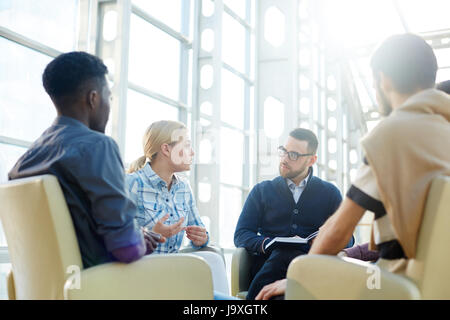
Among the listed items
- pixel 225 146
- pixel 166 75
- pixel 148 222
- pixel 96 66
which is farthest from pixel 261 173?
pixel 96 66

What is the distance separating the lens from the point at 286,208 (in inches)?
128

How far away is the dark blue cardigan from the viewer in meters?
3.22

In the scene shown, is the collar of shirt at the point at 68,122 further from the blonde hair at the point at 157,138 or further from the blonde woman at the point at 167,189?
the blonde hair at the point at 157,138

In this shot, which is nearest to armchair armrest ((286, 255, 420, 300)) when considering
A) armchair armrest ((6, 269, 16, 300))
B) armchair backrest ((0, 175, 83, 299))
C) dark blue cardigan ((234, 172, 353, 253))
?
armchair backrest ((0, 175, 83, 299))

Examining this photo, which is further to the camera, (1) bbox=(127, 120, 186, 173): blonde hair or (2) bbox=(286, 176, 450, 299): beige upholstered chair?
(1) bbox=(127, 120, 186, 173): blonde hair

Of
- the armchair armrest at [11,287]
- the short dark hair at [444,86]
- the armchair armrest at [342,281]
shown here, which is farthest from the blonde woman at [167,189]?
the short dark hair at [444,86]

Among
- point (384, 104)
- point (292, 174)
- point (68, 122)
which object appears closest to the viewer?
point (384, 104)

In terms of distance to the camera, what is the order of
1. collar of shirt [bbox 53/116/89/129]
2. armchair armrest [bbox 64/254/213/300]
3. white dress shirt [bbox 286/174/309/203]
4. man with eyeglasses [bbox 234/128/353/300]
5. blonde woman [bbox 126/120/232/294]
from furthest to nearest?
white dress shirt [bbox 286/174/309/203] → man with eyeglasses [bbox 234/128/353/300] → blonde woman [bbox 126/120/232/294] → collar of shirt [bbox 53/116/89/129] → armchair armrest [bbox 64/254/213/300]

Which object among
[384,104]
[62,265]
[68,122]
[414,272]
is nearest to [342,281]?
[414,272]

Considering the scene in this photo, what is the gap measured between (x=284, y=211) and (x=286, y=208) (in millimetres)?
23

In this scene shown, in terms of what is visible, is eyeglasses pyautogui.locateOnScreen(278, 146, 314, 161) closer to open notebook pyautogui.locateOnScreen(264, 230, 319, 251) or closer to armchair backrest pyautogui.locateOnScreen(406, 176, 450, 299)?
open notebook pyautogui.locateOnScreen(264, 230, 319, 251)

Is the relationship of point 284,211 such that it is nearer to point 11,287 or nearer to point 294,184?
point 294,184

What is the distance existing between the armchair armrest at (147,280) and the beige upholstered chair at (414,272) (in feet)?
1.27

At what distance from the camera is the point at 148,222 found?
9.26 feet
